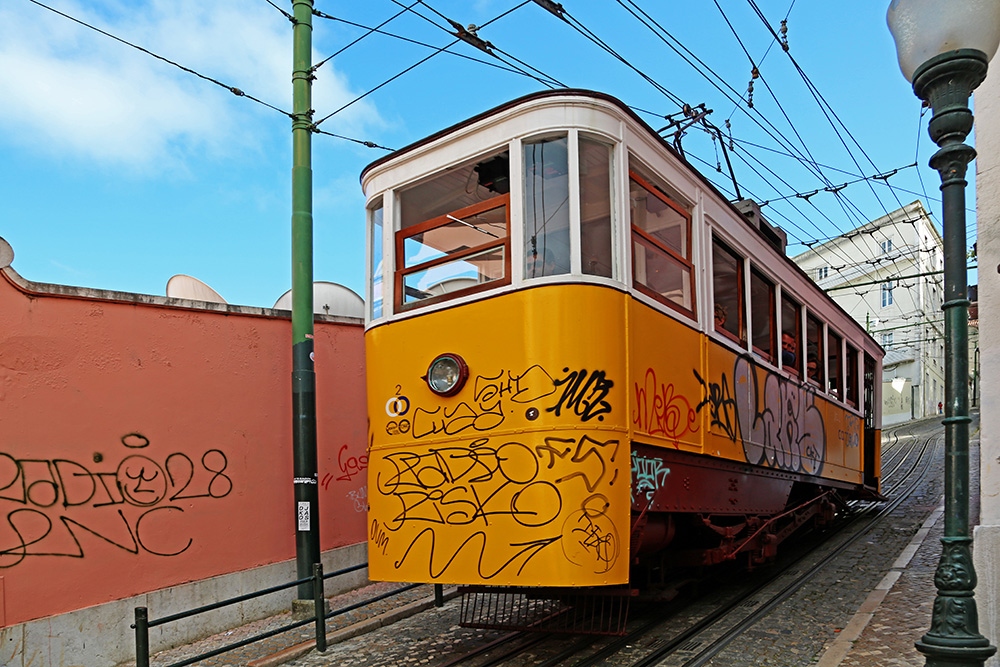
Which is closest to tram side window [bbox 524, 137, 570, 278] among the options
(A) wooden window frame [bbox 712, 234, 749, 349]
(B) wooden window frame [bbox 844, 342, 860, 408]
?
(A) wooden window frame [bbox 712, 234, 749, 349]

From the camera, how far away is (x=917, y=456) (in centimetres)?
2181

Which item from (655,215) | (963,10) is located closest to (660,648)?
(655,215)

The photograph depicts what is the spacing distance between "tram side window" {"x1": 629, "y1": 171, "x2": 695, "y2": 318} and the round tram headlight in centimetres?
134

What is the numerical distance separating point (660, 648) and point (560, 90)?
4202 mm

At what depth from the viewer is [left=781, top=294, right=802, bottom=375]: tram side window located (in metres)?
8.00

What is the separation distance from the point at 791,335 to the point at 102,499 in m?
6.92

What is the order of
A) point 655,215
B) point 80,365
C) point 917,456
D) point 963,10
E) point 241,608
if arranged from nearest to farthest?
point 963,10
point 655,215
point 80,365
point 241,608
point 917,456

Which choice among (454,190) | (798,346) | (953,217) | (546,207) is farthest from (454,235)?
(798,346)

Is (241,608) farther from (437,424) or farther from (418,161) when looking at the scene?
(418,161)

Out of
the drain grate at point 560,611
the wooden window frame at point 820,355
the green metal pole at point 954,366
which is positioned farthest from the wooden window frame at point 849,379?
the green metal pole at point 954,366

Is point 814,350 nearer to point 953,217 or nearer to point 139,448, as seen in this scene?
point 953,217

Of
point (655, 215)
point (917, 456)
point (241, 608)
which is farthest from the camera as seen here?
point (917, 456)

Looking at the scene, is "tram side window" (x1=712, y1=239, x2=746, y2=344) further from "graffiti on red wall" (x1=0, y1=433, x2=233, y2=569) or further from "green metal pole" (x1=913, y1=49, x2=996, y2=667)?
"graffiti on red wall" (x1=0, y1=433, x2=233, y2=569)

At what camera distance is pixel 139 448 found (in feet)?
23.2
